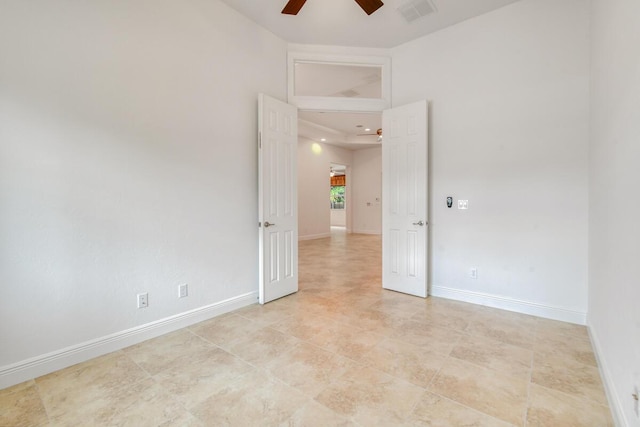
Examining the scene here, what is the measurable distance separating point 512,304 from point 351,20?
3569 mm

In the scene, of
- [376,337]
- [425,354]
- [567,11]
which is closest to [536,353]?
[425,354]

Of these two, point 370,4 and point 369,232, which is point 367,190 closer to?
point 369,232

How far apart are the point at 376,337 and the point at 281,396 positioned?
3.40ft

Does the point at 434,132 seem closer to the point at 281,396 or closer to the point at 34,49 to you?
the point at 281,396

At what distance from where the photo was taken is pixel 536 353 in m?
2.18

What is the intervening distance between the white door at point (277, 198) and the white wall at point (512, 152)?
1727 millimetres

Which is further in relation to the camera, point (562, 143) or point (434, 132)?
point (434, 132)

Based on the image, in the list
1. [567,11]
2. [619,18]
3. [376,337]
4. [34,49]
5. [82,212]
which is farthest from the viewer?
[567,11]

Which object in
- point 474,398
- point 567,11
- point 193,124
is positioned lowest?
point 474,398

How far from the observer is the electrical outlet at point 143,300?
7.83ft

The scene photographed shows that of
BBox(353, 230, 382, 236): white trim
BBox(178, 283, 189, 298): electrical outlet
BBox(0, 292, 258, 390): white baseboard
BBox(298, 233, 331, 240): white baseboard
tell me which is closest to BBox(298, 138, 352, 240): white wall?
BBox(298, 233, 331, 240): white baseboard

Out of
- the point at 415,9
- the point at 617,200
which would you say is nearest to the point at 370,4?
the point at 415,9

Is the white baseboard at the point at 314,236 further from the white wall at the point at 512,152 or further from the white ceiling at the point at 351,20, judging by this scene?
the white ceiling at the point at 351,20

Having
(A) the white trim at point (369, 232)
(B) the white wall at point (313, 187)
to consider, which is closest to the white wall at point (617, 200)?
(B) the white wall at point (313, 187)
